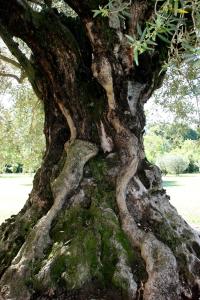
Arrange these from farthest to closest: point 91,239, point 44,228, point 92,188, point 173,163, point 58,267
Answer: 1. point 173,163
2. point 92,188
3. point 44,228
4. point 91,239
5. point 58,267

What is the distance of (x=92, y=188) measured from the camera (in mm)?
6727

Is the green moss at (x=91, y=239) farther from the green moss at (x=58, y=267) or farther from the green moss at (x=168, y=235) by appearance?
the green moss at (x=168, y=235)

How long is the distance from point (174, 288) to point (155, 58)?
3.83 m

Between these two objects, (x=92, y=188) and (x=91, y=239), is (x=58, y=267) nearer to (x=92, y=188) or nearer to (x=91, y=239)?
(x=91, y=239)

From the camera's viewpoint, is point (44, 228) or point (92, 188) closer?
point (44, 228)

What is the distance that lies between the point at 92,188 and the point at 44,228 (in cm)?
99

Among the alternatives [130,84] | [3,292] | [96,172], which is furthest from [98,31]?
[3,292]

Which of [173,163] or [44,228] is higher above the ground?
[173,163]

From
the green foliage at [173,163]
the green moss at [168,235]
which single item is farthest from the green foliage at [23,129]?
the green foliage at [173,163]

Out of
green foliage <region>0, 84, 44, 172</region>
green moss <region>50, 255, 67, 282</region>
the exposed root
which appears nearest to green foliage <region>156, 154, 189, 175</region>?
green foliage <region>0, 84, 44, 172</region>

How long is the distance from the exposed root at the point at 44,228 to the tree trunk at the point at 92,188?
0.02 meters

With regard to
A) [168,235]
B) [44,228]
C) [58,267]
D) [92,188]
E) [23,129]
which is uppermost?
[23,129]

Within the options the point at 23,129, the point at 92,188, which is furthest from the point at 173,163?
the point at 92,188

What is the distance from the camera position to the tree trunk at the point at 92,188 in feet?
19.0
